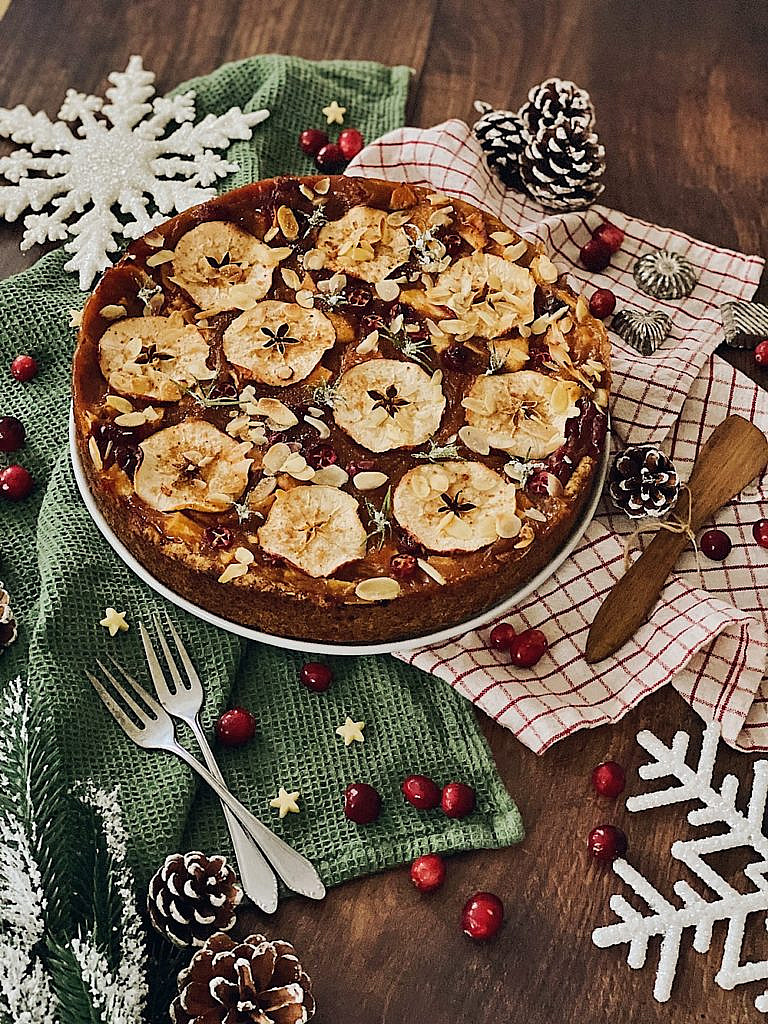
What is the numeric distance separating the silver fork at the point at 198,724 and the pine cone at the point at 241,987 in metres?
0.11

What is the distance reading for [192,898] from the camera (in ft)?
5.94

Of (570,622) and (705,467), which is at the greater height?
(705,467)

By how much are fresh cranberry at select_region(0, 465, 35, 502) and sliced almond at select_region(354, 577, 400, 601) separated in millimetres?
748

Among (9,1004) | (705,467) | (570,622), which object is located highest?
(705,467)

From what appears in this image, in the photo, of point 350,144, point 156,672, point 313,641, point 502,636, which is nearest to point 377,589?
point 313,641

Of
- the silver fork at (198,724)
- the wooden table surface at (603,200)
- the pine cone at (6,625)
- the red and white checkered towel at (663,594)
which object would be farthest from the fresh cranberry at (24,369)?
the red and white checkered towel at (663,594)

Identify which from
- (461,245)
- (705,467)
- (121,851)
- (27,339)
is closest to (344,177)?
(461,245)

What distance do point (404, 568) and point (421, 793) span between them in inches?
15.1

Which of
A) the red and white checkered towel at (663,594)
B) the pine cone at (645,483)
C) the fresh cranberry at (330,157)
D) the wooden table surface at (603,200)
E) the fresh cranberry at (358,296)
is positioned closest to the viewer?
the wooden table surface at (603,200)

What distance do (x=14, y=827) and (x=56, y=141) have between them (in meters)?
1.71

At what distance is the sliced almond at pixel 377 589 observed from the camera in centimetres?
193

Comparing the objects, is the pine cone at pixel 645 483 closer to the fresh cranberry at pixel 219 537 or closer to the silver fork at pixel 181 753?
the fresh cranberry at pixel 219 537

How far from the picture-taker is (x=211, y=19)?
3.10 metres

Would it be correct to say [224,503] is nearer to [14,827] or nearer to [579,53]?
[14,827]
